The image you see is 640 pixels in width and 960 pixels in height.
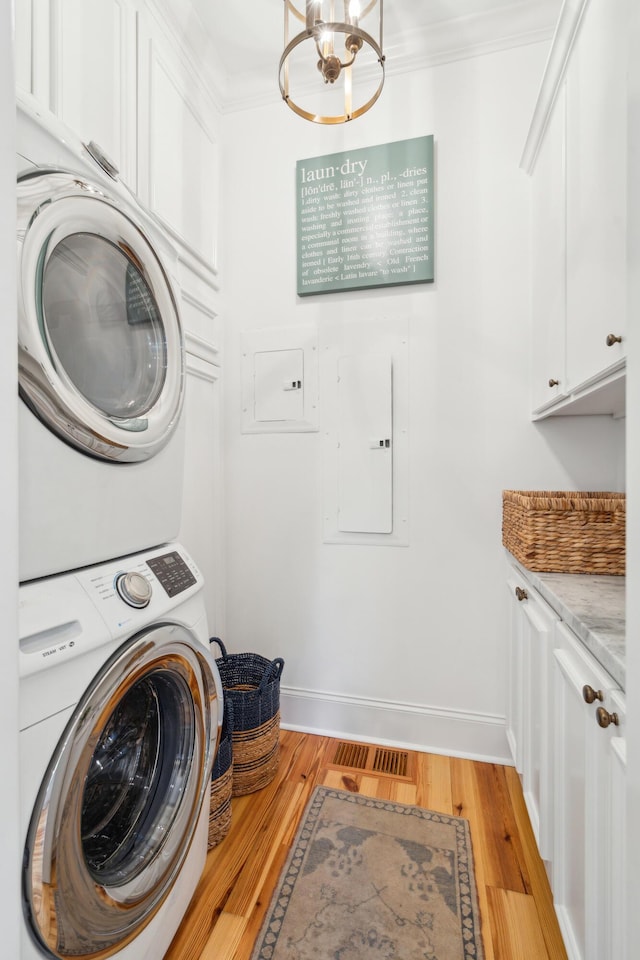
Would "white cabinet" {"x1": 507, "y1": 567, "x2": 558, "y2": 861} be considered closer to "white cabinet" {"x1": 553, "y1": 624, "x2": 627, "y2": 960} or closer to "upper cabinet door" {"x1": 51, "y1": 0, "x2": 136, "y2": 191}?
"white cabinet" {"x1": 553, "y1": 624, "x2": 627, "y2": 960}

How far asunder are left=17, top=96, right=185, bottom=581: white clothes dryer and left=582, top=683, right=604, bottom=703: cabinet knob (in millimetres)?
927

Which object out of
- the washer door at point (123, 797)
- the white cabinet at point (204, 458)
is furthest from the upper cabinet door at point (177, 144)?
the washer door at point (123, 797)

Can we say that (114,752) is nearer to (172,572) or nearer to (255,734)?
(172,572)

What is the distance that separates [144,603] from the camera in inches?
34.1

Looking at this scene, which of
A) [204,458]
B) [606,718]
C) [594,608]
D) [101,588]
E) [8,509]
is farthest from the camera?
[204,458]

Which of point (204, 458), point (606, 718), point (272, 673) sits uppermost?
point (204, 458)

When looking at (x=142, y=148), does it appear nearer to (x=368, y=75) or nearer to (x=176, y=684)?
(x=368, y=75)

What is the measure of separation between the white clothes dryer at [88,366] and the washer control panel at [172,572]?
5 centimetres

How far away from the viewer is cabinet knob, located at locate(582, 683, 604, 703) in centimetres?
75

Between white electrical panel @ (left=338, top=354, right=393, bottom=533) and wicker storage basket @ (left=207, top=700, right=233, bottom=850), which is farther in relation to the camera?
white electrical panel @ (left=338, top=354, right=393, bottom=533)

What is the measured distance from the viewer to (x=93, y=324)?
2.97 feet

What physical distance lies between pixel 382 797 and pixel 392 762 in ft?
0.68

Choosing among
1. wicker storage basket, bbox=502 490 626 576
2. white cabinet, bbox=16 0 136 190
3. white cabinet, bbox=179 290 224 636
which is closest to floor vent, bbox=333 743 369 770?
white cabinet, bbox=179 290 224 636

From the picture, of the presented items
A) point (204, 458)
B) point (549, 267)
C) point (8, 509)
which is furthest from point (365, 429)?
point (8, 509)
